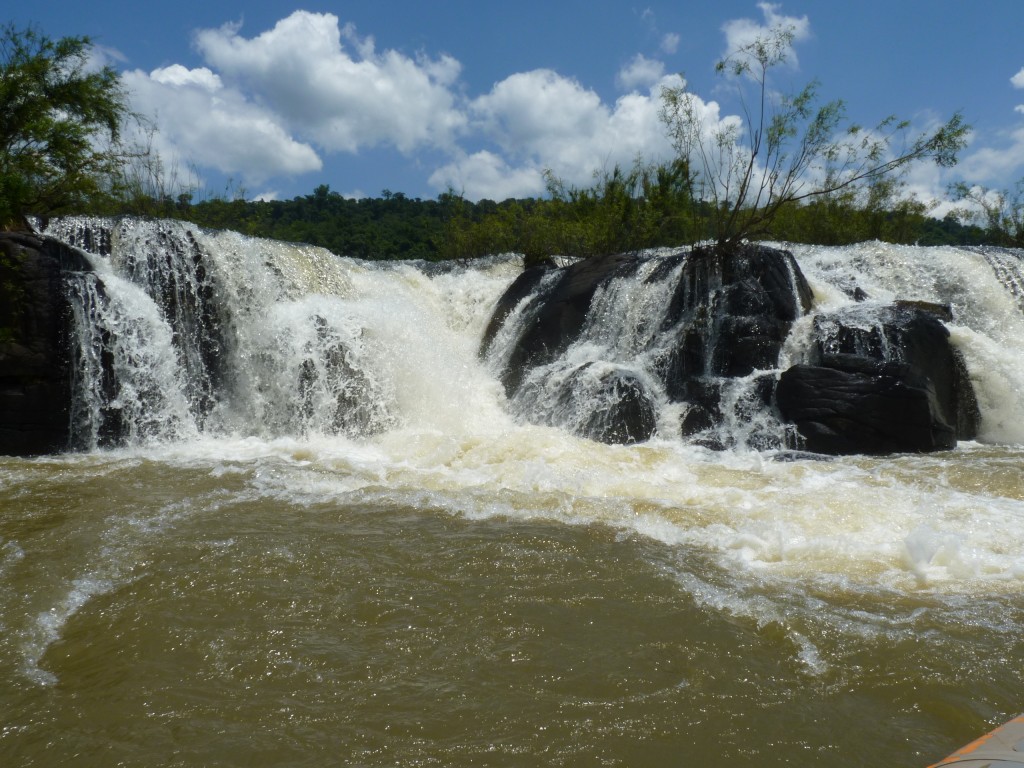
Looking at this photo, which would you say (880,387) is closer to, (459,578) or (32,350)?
(459,578)

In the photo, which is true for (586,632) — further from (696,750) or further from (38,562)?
(38,562)

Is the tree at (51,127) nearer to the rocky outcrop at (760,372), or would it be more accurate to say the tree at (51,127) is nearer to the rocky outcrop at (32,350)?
the rocky outcrop at (32,350)

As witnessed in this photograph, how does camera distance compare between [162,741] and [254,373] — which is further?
[254,373]

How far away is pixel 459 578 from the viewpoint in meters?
4.13

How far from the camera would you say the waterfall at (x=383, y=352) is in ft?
29.1

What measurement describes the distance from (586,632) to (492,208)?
18522 mm

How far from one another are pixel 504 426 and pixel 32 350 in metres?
5.86

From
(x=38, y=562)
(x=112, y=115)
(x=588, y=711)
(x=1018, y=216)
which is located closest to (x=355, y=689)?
(x=588, y=711)

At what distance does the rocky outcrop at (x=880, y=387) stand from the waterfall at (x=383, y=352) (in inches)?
5.3

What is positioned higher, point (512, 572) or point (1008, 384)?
point (1008, 384)

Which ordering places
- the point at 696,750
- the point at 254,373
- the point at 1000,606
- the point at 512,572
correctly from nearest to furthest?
the point at 696,750
the point at 1000,606
the point at 512,572
the point at 254,373

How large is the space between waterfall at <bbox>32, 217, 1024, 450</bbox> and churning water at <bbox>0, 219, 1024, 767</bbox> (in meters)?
0.06

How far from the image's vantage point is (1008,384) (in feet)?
30.6

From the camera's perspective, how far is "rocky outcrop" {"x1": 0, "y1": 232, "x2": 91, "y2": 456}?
8219 millimetres
